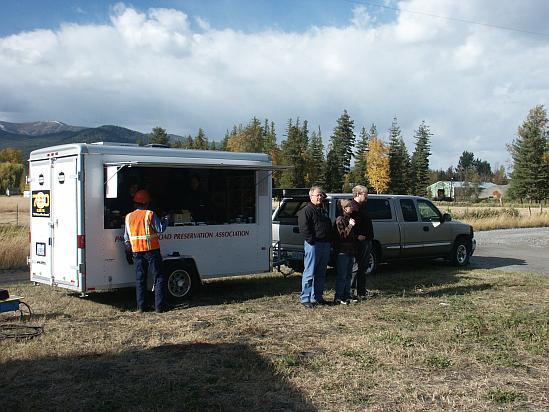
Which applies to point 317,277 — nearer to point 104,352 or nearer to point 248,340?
point 248,340

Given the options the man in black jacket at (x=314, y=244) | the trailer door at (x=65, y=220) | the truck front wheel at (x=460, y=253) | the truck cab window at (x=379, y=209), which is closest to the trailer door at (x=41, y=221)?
the trailer door at (x=65, y=220)

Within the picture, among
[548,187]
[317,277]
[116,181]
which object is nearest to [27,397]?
[116,181]

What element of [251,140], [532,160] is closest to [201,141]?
[251,140]

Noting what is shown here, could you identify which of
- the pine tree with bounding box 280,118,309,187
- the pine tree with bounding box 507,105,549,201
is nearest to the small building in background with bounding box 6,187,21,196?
the pine tree with bounding box 280,118,309,187

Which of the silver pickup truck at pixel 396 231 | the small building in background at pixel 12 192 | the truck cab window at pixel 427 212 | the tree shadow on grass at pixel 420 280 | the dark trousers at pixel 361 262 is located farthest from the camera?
the small building in background at pixel 12 192

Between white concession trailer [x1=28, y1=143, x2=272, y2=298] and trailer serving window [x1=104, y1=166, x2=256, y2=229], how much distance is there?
0.02 meters

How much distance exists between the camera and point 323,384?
5.34 meters

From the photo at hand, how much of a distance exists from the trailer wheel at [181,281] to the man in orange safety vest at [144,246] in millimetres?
588

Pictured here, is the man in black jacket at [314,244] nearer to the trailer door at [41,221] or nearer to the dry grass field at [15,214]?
the trailer door at [41,221]

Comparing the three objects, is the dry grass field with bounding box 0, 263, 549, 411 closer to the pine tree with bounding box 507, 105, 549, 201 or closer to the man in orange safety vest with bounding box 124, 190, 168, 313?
the man in orange safety vest with bounding box 124, 190, 168, 313

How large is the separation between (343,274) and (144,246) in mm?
3105

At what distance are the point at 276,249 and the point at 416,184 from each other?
62.2 m

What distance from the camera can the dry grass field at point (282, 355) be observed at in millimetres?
4988

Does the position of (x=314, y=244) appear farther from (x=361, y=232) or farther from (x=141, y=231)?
(x=141, y=231)
